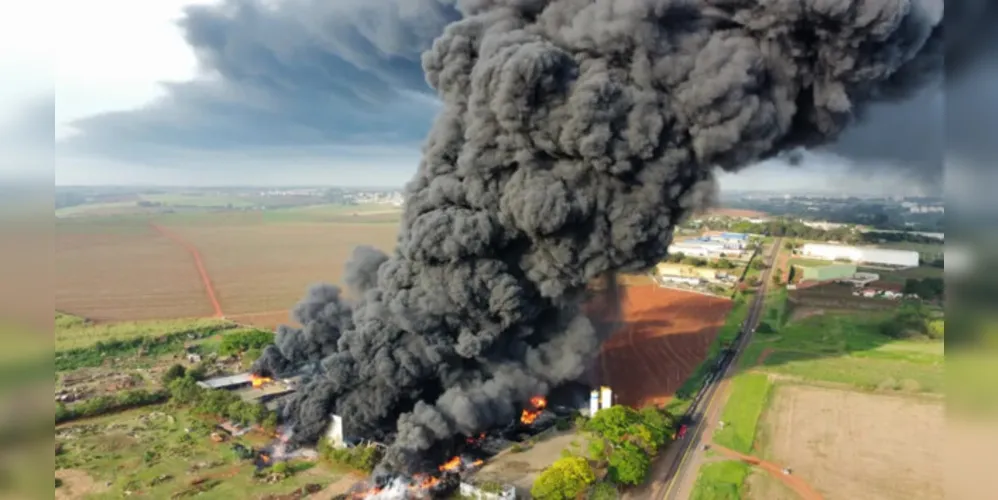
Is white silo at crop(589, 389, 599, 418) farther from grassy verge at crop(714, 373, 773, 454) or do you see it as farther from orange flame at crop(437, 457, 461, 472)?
orange flame at crop(437, 457, 461, 472)

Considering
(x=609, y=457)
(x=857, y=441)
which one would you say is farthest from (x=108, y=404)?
(x=857, y=441)

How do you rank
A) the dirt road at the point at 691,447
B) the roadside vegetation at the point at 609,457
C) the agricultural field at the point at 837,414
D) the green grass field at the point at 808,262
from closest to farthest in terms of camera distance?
the roadside vegetation at the point at 609,457 < the dirt road at the point at 691,447 < the agricultural field at the point at 837,414 < the green grass field at the point at 808,262

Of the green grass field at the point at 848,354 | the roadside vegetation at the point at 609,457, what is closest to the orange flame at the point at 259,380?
the roadside vegetation at the point at 609,457

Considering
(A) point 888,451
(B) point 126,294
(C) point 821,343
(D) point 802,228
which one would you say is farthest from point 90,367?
(D) point 802,228

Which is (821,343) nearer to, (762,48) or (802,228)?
(762,48)

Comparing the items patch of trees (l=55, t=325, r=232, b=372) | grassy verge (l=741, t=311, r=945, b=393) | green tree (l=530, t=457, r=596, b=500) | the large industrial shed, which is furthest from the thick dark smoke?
the large industrial shed

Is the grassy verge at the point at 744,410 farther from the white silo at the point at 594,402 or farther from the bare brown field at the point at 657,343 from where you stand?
the white silo at the point at 594,402

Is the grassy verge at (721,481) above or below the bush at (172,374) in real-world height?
below
